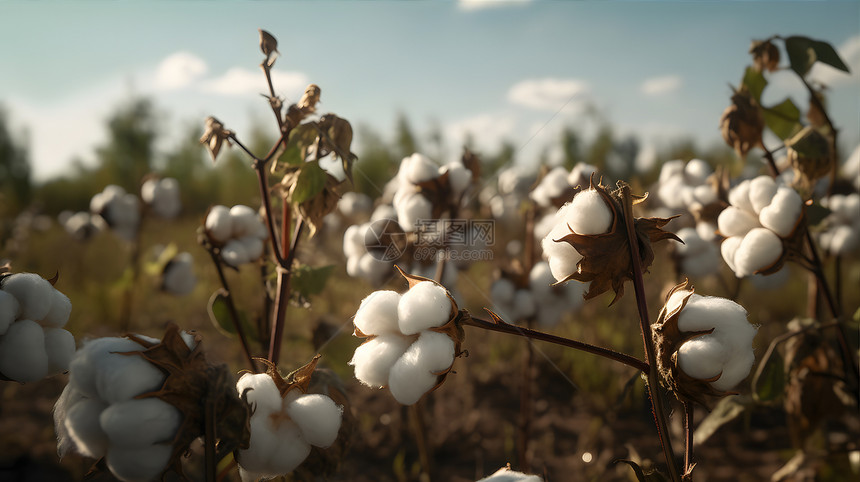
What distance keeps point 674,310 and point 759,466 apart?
1882 mm

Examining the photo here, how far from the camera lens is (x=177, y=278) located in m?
2.22

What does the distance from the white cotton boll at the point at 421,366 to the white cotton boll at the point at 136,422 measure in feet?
0.91

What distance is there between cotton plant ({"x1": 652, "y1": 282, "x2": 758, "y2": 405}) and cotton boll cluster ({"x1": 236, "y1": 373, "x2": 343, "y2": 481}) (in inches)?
18.3

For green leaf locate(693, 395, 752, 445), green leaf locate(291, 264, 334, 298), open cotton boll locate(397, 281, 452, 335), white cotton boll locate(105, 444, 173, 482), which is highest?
open cotton boll locate(397, 281, 452, 335)

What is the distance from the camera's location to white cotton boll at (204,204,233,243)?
1.34 meters

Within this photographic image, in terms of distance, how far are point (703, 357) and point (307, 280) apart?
86 cm

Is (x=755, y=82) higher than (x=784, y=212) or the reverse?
higher

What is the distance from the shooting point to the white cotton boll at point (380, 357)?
0.73 m

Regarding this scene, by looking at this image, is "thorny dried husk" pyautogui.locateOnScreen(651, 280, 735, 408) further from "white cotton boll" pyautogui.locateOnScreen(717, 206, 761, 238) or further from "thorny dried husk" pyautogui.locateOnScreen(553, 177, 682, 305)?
"white cotton boll" pyautogui.locateOnScreen(717, 206, 761, 238)

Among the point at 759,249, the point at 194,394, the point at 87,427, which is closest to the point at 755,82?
the point at 759,249

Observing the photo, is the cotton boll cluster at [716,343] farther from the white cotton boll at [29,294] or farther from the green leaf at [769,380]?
the white cotton boll at [29,294]

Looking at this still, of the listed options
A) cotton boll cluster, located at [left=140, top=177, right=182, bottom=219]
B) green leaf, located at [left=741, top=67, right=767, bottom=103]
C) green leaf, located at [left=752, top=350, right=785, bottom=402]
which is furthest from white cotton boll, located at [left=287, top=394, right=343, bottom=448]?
cotton boll cluster, located at [left=140, top=177, right=182, bottom=219]

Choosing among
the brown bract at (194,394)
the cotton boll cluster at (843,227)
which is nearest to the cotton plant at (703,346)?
the brown bract at (194,394)

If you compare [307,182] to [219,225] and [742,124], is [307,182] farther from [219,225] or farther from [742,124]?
[742,124]
